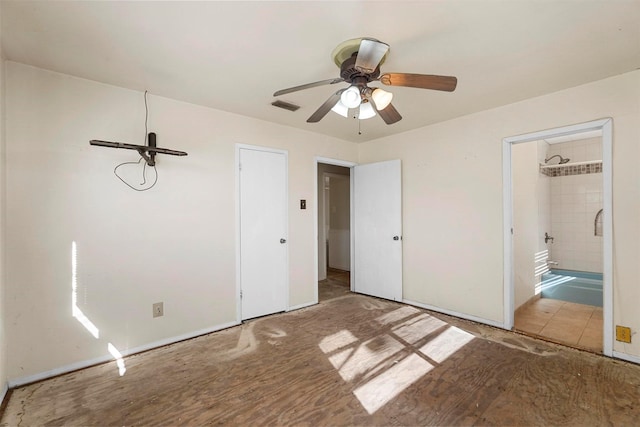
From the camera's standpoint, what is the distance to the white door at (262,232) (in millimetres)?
3275

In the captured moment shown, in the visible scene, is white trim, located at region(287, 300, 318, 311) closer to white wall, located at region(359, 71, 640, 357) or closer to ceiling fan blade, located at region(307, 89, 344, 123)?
white wall, located at region(359, 71, 640, 357)

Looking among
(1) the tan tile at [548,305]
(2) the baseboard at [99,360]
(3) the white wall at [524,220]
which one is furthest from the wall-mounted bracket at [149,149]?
(1) the tan tile at [548,305]

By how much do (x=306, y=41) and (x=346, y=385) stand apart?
2.45 metres

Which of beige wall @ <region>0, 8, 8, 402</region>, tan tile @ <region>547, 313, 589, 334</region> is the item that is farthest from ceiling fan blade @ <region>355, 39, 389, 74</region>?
tan tile @ <region>547, 313, 589, 334</region>

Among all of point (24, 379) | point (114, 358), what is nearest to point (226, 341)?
point (114, 358)

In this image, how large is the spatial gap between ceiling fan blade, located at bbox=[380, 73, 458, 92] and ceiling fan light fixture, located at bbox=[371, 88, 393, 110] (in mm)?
80

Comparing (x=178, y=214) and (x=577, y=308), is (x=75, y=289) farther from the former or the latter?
(x=577, y=308)

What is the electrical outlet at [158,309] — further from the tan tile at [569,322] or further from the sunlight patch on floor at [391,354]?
the tan tile at [569,322]

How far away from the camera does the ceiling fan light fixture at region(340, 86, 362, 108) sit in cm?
189

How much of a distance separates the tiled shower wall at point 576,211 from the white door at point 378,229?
4105 millimetres

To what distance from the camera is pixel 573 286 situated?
4688 mm

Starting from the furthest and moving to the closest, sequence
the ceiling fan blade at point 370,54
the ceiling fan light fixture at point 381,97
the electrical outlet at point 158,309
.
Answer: the electrical outlet at point 158,309 → the ceiling fan light fixture at point 381,97 → the ceiling fan blade at point 370,54

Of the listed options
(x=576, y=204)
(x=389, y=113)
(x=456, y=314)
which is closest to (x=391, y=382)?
(x=456, y=314)

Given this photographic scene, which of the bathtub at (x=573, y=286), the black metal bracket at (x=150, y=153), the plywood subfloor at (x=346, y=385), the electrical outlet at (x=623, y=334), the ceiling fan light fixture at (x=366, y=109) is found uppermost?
the ceiling fan light fixture at (x=366, y=109)
